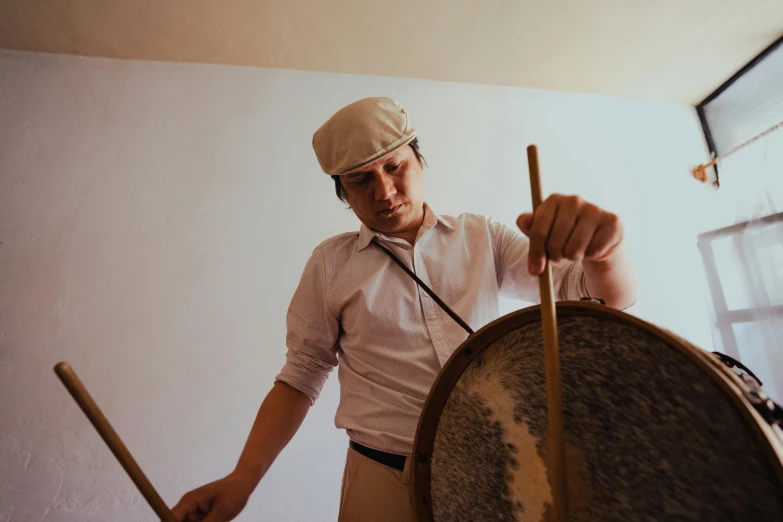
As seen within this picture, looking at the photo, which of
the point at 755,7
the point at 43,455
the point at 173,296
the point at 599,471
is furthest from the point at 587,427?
the point at 755,7

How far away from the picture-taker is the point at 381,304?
0.70m

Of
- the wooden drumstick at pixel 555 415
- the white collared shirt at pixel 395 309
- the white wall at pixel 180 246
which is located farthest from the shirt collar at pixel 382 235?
Answer: the white wall at pixel 180 246

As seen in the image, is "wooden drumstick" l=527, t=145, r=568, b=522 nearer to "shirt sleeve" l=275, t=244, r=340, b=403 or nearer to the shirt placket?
the shirt placket

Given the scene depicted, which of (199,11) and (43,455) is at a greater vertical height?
(199,11)

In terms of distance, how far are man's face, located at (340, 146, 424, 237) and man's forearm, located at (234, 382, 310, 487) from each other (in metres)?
0.34

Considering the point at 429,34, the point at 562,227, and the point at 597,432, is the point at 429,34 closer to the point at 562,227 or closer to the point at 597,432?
the point at 562,227

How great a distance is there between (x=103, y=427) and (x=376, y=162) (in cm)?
54

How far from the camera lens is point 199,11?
4.43ft

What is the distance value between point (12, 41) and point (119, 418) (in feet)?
4.30

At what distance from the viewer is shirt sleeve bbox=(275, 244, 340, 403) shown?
750 mm

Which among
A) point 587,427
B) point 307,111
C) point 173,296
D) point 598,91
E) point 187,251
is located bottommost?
point 587,427

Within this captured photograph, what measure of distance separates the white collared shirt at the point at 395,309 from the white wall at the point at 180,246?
59 centimetres

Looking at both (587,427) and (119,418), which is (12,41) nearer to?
(119,418)

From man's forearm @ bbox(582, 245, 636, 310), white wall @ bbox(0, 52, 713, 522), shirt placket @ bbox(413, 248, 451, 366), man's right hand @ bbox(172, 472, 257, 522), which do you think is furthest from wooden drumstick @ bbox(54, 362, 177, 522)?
white wall @ bbox(0, 52, 713, 522)
